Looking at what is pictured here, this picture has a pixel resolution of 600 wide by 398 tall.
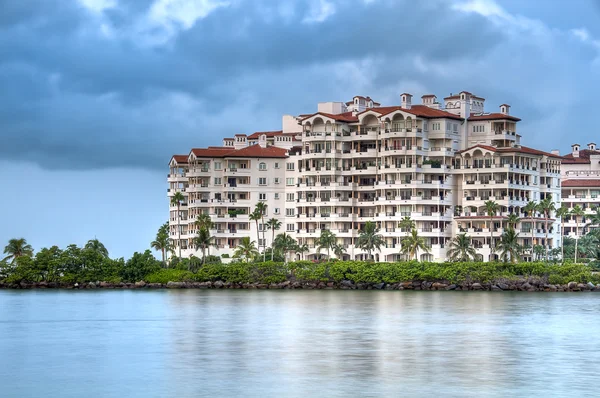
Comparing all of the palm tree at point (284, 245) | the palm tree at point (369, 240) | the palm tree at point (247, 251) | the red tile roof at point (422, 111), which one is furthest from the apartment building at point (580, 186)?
the palm tree at point (247, 251)

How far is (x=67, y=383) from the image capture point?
205 ft

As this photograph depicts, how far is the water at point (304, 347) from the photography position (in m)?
60.3

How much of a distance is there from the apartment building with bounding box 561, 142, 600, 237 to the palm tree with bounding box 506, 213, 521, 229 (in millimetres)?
14235

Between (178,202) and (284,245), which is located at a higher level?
(178,202)

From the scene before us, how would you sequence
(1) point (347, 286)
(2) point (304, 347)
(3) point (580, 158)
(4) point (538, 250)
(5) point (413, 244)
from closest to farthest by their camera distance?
(2) point (304, 347)
(5) point (413, 244)
(1) point (347, 286)
(4) point (538, 250)
(3) point (580, 158)

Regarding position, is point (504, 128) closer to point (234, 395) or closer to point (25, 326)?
point (25, 326)

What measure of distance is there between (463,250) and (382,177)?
1772 cm

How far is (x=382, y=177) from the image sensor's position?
164250mm

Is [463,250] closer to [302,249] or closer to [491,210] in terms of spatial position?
[491,210]

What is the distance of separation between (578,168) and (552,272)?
4970cm

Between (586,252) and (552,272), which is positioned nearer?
(552,272)

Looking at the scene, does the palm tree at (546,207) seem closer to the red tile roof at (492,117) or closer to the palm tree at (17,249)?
the red tile roof at (492,117)

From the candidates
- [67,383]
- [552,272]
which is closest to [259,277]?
[552,272]

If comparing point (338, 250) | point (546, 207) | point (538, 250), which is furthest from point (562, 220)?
point (338, 250)
